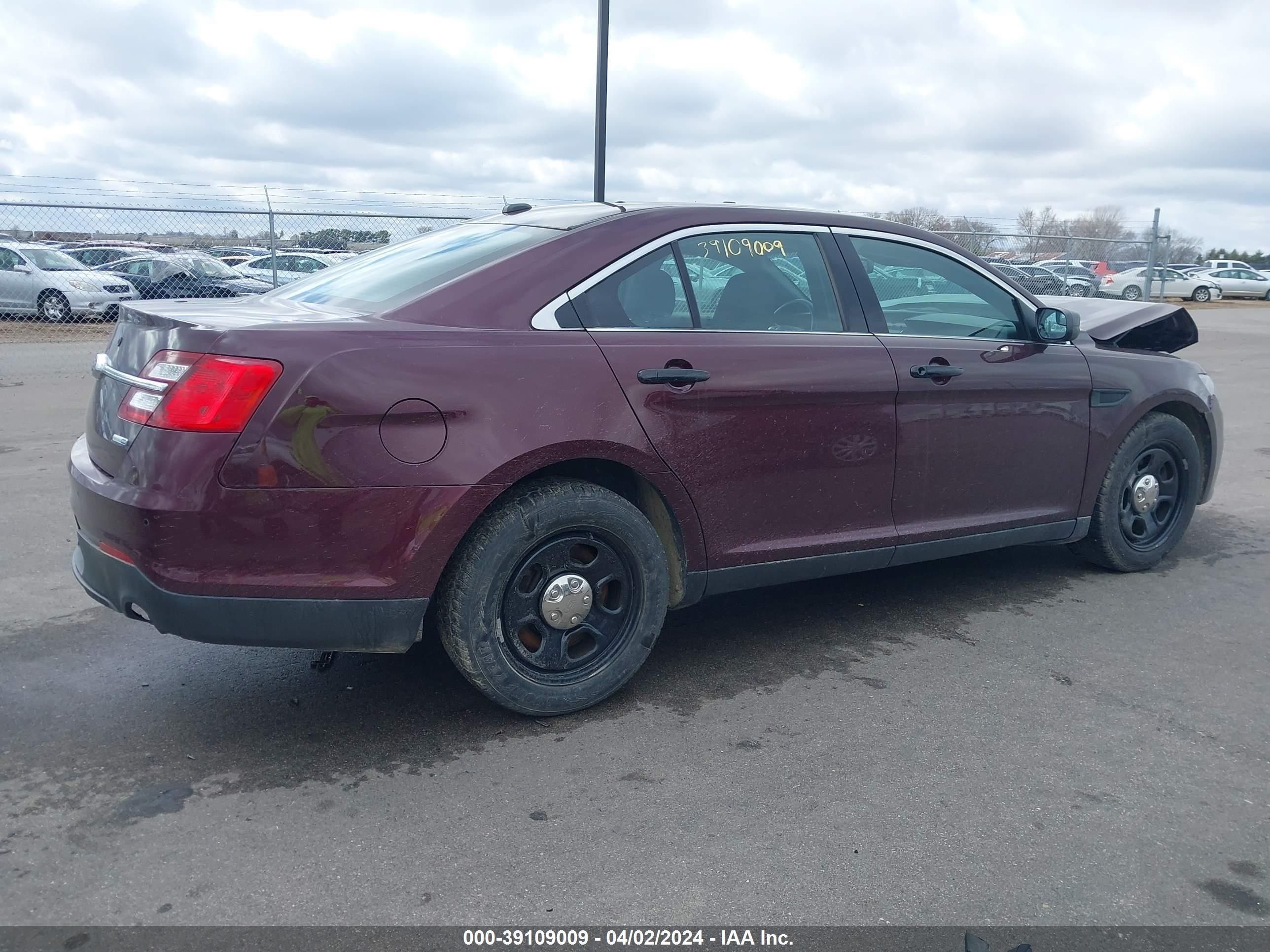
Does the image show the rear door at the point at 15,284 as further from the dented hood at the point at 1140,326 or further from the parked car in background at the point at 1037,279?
the dented hood at the point at 1140,326

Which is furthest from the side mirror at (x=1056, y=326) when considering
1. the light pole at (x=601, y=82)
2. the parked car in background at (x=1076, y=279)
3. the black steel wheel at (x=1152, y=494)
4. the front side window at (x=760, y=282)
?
the parked car in background at (x=1076, y=279)

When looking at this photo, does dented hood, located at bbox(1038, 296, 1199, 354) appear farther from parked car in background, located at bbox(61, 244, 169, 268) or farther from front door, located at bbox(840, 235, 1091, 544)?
parked car in background, located at bbox(61, 244, 169, 268)

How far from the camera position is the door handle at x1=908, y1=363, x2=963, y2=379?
4.18 metres

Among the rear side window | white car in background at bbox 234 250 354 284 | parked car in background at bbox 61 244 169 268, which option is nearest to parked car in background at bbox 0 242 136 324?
the rear side window

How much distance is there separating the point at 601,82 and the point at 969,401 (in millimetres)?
7982

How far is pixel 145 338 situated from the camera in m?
3.25

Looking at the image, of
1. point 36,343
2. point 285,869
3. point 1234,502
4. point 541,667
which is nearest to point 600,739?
point 541,667

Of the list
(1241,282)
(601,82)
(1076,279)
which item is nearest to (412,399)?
(601,82)

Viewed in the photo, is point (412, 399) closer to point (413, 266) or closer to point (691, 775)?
→ point (413, 266)

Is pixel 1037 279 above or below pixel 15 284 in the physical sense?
above

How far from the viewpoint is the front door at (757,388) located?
361 centimetres

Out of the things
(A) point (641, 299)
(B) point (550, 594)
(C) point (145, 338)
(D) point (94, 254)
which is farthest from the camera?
(D) point (94, 254)

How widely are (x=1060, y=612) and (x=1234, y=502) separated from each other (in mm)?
2860

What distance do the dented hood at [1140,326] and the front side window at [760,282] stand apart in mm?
1586
